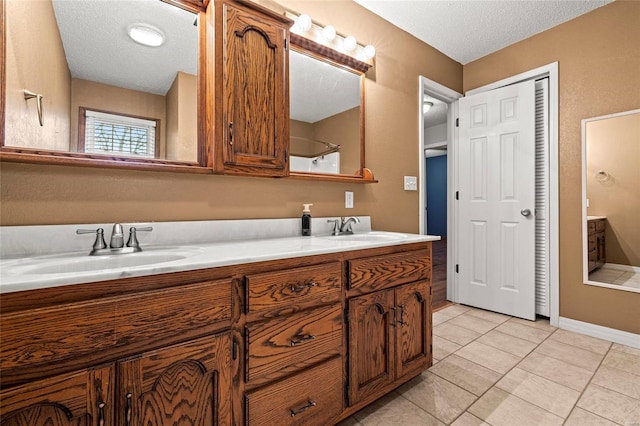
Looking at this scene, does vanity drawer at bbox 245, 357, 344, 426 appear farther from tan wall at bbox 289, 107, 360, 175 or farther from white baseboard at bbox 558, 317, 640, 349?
white baseboard at bbox 558, 317, 640, 349

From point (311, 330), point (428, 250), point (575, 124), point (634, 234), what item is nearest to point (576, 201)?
point (634, 234)

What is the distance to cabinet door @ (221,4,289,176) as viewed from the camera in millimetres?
1409

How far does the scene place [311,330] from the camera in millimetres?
1180

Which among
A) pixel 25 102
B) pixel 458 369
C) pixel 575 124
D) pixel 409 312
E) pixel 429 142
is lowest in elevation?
pixel 458 369

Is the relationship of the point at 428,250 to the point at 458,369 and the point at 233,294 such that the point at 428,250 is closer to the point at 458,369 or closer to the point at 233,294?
the point at 458,369

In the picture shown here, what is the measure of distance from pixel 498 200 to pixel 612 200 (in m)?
0.75

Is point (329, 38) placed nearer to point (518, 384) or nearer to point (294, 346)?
point (294, 346)

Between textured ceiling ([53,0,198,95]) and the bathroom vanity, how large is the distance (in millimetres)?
771

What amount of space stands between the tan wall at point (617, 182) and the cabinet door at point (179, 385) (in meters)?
2.83

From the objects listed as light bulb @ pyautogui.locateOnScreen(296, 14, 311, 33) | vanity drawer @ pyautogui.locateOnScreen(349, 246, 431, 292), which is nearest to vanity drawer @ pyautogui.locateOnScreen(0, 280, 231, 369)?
vanity drawer @ pyautogui.locateOnScreen(349, 246, 431, 292)

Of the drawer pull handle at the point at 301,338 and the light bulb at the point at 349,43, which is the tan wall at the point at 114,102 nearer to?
the drawer pull handle at the point at 301,338

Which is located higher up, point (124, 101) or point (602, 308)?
point (124, 101)

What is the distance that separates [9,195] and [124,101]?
55 centimetres

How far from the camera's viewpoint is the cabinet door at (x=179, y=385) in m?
0.81
